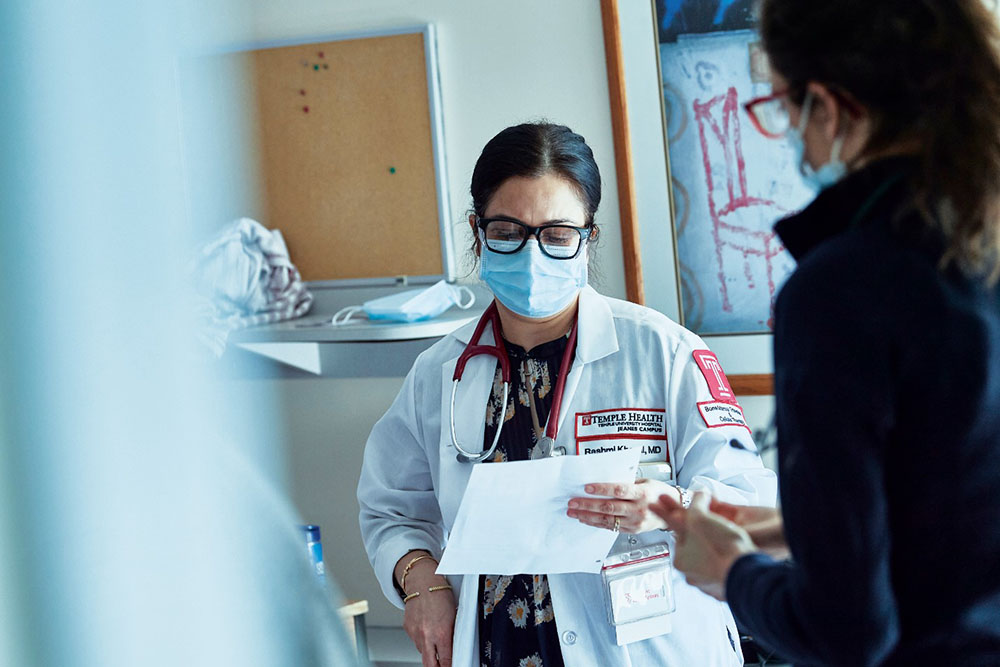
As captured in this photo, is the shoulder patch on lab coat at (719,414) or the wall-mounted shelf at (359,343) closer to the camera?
the shoulder patch on lab coat at (719,414)

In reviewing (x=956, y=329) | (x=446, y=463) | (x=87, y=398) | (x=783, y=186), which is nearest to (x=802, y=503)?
(x=956, y=329)

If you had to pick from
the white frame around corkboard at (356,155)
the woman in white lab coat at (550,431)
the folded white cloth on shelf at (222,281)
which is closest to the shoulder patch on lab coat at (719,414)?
the woman in white lab coat at (550,431)

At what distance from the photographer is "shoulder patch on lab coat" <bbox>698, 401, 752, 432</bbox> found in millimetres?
1409

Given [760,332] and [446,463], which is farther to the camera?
[760,332]

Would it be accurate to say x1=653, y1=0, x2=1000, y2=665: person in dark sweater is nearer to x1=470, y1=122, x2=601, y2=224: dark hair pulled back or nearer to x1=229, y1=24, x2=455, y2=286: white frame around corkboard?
x1=470, y1=122, x2=601, y2=224: dark hair pulled back

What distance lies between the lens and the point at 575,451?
1428 mm

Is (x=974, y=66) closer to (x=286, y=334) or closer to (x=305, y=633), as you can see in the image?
(x=305, y=633)

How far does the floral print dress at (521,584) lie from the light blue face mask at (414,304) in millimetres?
1154

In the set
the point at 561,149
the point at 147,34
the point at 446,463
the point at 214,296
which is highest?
the point at 561,149

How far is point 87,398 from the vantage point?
0.37 m

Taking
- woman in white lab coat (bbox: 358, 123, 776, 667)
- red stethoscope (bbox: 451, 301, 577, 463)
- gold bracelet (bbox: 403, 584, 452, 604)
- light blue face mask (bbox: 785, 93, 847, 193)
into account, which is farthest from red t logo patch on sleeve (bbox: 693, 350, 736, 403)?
light blue face mask (bbox: 785, 93, 847, 193)

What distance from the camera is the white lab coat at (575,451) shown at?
54.0 inches

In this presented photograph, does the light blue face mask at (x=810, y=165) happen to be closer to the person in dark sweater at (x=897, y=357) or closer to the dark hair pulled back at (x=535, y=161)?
the person in dark sweater at (x=897, y=357)

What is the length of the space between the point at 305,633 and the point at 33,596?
4.8 inches
